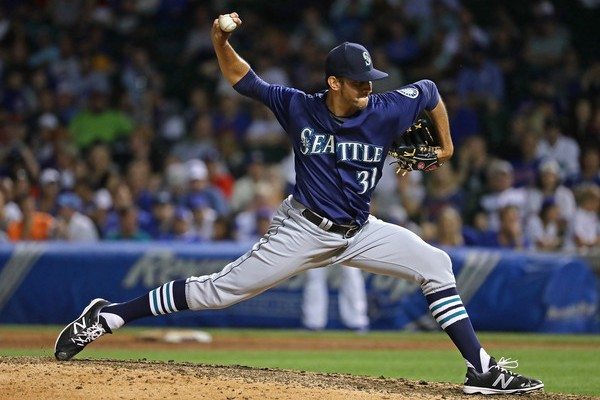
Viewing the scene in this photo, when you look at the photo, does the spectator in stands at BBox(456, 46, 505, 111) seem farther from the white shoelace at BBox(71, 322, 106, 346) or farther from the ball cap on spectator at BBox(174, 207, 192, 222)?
the white shoelace at BBox(71, 322, 106, 346)

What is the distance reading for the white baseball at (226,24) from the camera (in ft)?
19.6

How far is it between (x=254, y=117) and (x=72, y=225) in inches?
134

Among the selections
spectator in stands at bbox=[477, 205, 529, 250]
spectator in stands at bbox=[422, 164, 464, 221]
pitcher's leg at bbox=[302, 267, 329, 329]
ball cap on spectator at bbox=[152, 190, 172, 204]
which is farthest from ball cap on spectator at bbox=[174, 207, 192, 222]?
spectator in stands at bbox=[477, 205, 529, 250]

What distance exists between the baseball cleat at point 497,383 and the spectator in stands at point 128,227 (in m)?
7.61

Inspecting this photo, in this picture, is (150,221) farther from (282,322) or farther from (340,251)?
(340,251)

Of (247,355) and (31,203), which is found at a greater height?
(31,203)

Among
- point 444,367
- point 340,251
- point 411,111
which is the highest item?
point 411,111

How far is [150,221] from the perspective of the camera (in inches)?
540

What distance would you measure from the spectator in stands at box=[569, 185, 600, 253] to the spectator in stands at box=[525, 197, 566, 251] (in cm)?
15

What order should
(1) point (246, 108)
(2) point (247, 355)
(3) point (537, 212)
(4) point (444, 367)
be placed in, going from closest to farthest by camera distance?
(4) point (444, 367) → (2) point (247, 355) → (3) point (537, 212) → (1) point (246, 108)

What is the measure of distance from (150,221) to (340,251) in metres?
7.81

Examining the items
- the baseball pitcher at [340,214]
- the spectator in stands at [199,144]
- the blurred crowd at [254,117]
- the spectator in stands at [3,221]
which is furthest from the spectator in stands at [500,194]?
the baseball pitcher at [340,214]

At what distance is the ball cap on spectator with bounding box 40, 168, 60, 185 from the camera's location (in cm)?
1386

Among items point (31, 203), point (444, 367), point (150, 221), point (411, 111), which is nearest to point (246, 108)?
point (150, 221)
